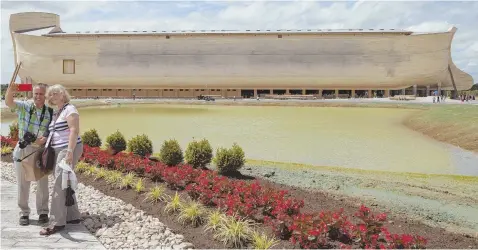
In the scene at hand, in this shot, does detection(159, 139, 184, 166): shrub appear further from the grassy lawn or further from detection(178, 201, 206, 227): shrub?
detection(178, 201, 206, 227): shrub

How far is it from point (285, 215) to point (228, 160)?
4842 mm

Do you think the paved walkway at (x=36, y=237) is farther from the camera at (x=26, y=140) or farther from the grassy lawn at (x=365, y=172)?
the grassy lawn at (x=365, y=172)

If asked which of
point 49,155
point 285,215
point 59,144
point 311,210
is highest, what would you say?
point 59,144

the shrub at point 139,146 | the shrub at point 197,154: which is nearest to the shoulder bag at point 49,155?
the shrub at point 197,154

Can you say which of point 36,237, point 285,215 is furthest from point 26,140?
point 285,215

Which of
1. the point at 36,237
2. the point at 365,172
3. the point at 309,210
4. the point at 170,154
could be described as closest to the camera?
the point at 36,237

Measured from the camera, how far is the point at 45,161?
6633mm

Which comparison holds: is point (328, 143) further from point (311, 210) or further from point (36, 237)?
point (36, 237)

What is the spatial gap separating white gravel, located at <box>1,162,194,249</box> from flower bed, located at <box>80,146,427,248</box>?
41.7 inches

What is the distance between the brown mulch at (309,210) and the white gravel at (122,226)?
156mm

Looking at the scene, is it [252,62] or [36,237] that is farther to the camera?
[252,62]

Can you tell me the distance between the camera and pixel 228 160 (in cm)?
1080

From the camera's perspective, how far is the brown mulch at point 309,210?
6.18 m

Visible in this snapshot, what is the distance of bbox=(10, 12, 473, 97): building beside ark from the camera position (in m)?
78.8
